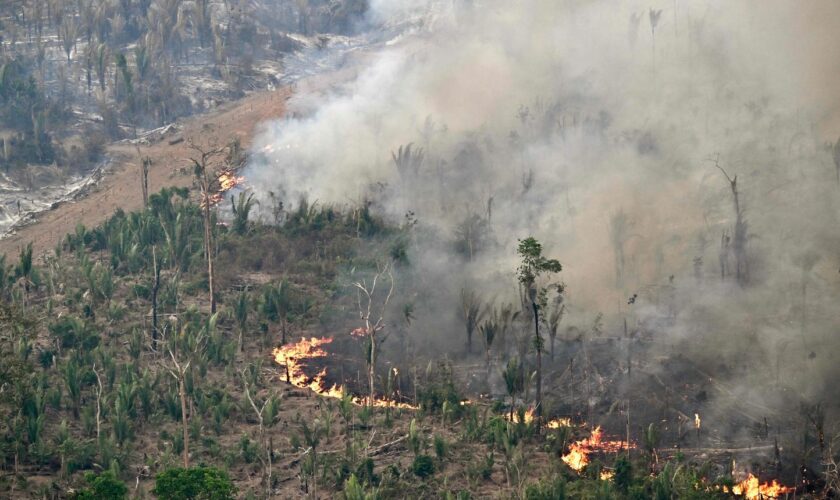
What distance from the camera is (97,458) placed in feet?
152

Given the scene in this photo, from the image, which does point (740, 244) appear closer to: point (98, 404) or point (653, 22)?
point (653, 22)

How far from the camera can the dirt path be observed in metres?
71.8

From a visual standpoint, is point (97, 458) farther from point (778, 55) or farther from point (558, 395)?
point (778, 55)

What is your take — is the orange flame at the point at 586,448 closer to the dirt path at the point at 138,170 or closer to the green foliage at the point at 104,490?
the green foliage at the point at 104,490

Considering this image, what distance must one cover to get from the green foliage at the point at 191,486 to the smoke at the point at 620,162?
17.8 m

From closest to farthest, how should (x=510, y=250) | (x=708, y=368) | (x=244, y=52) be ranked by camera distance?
(x=708, y=368)
(x=510, y=250)
(x=244, y=52)

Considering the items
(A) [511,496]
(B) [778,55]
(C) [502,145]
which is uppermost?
(B) [778,55]

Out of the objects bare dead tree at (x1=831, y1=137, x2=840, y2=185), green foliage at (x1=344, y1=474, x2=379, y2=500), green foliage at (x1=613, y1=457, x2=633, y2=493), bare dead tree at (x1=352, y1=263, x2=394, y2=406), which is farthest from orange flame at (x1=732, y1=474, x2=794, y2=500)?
bare dead tree at (x1=831, y1=137, x2=840, y2=185)

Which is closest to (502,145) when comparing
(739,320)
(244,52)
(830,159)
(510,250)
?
(510,250)

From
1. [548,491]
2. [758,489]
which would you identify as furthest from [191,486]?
[758,489]

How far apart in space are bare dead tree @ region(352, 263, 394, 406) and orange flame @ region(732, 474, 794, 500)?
48.9ft

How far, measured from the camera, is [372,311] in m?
59.5

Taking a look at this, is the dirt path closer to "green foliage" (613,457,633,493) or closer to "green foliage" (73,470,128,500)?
"green foliage" (73,470,128,500)

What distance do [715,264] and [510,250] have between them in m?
10.2
